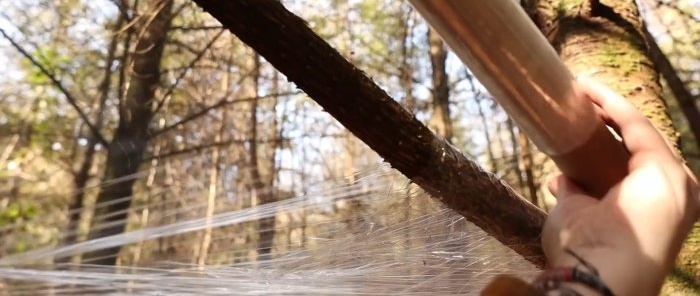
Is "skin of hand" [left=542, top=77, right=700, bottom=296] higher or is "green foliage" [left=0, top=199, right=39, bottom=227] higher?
"green foliage" [left=0, top=199, right=39, bottom=227]

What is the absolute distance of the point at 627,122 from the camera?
44cm

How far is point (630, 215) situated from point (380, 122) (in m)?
0.14

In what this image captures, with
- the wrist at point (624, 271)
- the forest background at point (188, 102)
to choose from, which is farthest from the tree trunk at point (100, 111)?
the wrist at point (624, 271)

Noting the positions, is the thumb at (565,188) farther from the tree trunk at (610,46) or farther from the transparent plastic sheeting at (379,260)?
the tree trunk at (610,46)

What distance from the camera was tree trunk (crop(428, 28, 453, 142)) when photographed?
179 cm

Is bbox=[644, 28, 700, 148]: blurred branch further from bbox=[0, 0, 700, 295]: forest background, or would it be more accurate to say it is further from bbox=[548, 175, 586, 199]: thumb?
bbox=[548, 175, 586, 199]: thumb

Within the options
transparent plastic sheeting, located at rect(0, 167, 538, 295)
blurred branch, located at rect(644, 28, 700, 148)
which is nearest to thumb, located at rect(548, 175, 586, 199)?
transparent plastic sheeting, located at rect(0, 167, 538, 295)

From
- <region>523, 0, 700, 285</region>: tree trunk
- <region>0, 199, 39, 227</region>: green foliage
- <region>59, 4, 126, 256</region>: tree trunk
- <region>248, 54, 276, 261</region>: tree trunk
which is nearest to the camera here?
<region>523, 0, 700, 285</region>: tree trunk

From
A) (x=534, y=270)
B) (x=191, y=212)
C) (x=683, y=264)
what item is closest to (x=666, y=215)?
(x=534, y=270)

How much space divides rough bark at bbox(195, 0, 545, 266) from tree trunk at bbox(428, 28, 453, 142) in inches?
49.0

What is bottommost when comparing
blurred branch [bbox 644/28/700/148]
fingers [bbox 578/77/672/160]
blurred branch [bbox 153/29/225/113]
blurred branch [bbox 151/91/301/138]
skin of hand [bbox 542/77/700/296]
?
skin of hand [bbox 542/77/700/296]

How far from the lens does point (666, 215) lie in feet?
1.28

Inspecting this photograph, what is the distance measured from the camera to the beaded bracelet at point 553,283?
308 mm

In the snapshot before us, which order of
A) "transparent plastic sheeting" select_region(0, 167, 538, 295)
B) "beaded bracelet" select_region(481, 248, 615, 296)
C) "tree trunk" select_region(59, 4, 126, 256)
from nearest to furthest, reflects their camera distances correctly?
1. "beaded bracelet" select_region(481, 248, 615, 296)
2. "transparent plastic sheeting" select_region(0, 167, 538, 295)
3. "tree trunk" select_region(59, 4, 126, 256)
